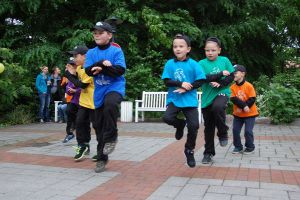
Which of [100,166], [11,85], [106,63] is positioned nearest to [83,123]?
[100,166]

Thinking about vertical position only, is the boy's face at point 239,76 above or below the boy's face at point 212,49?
below

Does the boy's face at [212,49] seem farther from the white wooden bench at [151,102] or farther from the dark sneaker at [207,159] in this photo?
the white wooden bench at [151,102]

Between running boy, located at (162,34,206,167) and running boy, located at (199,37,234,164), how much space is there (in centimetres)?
41

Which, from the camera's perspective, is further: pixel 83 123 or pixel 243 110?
pixel 243 110

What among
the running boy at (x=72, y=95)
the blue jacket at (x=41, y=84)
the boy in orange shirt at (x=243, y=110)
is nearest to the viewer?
the running boy at (x=72, y=95)

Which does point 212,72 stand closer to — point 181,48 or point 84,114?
point 181,48

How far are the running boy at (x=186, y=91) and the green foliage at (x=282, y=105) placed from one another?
24.1ft

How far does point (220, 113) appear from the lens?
6.13 meters

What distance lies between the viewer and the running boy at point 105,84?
18.4 feet

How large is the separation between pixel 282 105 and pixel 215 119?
6861 millimetres

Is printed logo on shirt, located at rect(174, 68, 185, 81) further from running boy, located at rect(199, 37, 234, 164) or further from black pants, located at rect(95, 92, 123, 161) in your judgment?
black pants, located at rect(95, 92, 123, 161)

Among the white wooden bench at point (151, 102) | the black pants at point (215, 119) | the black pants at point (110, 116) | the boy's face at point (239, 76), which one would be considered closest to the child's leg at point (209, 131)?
the black pants at point (215, 119)

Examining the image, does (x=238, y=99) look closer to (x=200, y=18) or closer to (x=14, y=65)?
(x=14, y=65)

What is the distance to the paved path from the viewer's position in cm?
457
